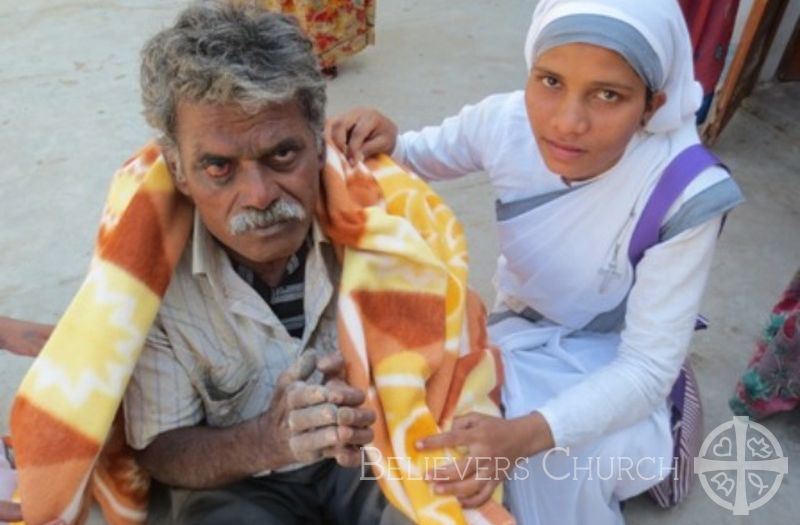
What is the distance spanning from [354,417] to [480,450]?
13.0 inches

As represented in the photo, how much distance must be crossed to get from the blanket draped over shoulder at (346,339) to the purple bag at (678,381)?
0.37 m

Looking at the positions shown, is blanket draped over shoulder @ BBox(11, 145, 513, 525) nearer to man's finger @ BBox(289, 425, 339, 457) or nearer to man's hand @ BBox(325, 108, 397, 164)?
man's hand @ BBox(325, 108, 397, 164)

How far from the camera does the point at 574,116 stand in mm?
1436

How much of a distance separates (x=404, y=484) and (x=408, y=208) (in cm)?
54

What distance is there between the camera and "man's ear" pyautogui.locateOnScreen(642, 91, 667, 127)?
4.81 feet

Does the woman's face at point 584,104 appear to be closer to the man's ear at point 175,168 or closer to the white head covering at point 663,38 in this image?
the white head covering at point 663,38

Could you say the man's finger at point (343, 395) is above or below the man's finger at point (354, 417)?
above

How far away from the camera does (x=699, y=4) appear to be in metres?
2.97

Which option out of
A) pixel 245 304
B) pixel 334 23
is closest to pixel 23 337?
pixel 245 304

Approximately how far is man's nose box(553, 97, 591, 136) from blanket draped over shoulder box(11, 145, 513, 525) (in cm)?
34

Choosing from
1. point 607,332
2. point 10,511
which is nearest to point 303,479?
point 10,511

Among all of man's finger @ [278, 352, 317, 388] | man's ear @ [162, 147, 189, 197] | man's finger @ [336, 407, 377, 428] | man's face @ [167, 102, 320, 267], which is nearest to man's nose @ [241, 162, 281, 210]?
man's face @ [167, 102, 320, 267]

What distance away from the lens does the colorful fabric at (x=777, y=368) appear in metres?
2.07

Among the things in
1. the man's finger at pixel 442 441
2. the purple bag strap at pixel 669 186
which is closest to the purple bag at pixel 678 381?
the purple bag strap at pixel 669 186
